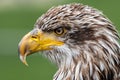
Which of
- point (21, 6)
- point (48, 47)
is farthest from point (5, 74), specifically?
point (48, 47)

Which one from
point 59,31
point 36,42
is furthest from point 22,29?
point 59,31

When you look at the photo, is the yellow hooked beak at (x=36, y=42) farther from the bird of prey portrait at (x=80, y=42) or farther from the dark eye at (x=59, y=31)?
the dark eye at (x=59, y=31)

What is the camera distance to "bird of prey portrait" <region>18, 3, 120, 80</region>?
1021 cm

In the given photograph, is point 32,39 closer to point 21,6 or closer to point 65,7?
point 65,7

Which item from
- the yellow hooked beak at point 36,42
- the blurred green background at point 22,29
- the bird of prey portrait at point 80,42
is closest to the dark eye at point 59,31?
the bird of prey portrait at point 80,42

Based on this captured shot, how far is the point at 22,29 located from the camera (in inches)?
878

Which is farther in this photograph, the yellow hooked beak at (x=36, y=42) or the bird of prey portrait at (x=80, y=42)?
the yellow hooked beak at (x=36, y=42)

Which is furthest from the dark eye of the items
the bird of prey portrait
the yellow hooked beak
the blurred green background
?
the blurred green background

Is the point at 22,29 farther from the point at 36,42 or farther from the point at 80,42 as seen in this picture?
the point at 80,42

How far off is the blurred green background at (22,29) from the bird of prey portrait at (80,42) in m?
7.21

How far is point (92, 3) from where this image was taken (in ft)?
80.2

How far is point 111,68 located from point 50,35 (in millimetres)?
796

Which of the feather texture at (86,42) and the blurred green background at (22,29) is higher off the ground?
the blurred green background at (22,29)

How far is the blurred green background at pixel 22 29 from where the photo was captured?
19758mm
